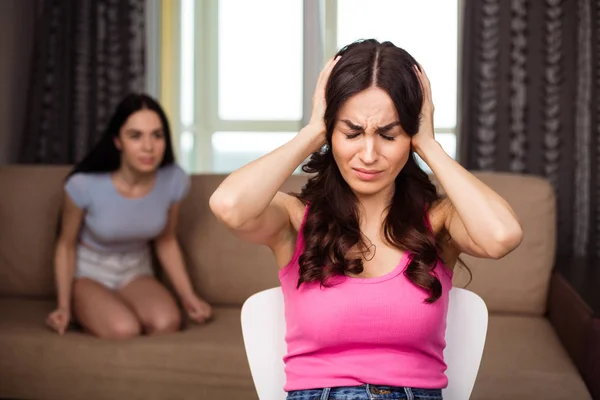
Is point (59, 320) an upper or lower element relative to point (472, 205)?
lower

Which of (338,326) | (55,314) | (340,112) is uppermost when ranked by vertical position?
(340,112)

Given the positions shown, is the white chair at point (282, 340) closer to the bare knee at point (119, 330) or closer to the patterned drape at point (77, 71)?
the bare knee at point (119, 330)

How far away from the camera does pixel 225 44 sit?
15.7ft

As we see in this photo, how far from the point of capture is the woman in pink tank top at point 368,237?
141 centimetres

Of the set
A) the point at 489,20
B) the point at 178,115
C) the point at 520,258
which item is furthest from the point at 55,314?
the point at 489,20

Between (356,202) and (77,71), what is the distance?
124 inches

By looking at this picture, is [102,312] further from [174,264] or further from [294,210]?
[294,210]

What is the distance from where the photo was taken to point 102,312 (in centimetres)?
274

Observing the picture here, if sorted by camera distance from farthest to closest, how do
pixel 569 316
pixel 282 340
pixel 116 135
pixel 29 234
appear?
pixel 29 234 < pixel 116 135 < pixel 569 316 < pixel 282 340

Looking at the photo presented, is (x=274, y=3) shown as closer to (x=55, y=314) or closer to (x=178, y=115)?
(x=178, y=115)

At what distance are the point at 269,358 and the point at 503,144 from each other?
2.47m

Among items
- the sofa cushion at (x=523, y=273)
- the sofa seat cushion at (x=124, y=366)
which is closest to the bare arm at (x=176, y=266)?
the sofa seat cushion at (x=124, y=366)

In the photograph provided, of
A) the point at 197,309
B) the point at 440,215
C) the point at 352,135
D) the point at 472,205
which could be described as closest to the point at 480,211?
the point at 472,205

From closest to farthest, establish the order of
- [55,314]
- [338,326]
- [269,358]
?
[338,326] → [269,358] → [55,314]
